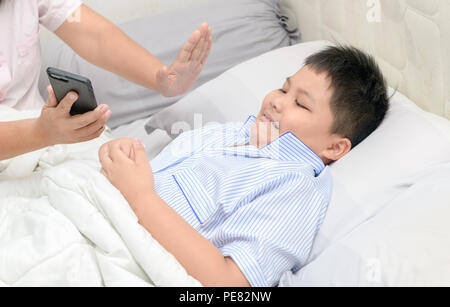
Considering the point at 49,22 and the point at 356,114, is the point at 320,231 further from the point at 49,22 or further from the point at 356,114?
the point at 49,22

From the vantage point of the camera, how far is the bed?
32.1 inches

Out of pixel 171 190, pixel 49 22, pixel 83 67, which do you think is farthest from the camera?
pixel 83 67

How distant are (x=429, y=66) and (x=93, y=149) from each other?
0.77 meters

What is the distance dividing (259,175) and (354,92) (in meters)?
0.29

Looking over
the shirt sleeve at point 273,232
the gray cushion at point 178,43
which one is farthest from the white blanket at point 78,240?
the gray cushion at point 178,43

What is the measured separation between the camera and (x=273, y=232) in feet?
2.98

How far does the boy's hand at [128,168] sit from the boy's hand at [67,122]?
0.17 feet

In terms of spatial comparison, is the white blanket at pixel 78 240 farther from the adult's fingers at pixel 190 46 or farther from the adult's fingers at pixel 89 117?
the adult's fingers at pixel 190 46

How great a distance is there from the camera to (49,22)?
1.35 meters

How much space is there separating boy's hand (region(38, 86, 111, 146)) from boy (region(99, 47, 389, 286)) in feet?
0.21

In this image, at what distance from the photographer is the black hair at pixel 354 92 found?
110 centimetres

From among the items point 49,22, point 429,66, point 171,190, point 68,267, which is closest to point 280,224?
point 171,190

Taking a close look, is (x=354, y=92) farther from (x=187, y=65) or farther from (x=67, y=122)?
(x=67, y=122)

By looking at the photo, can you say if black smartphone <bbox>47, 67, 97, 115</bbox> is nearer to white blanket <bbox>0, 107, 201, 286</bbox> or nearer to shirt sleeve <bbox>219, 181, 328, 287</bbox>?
white blanket <bbox>0, 107, 201, 286</bbox>
